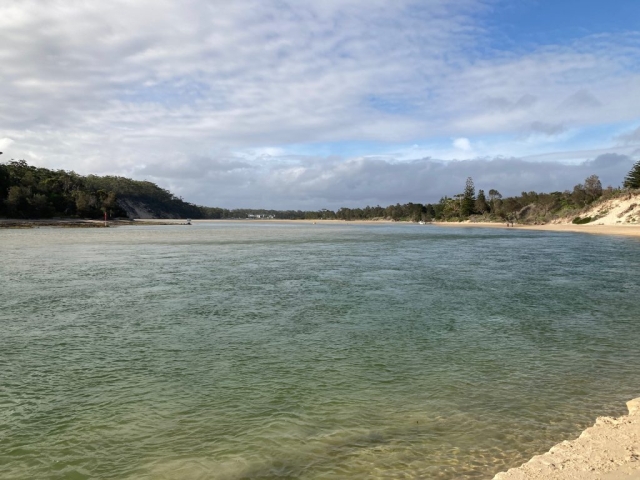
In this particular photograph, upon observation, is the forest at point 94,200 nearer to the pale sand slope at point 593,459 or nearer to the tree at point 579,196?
the tree at point 579,196

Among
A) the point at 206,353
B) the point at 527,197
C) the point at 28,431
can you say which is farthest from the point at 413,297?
the point at 527,197

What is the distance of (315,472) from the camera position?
6715mm

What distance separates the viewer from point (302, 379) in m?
10.6

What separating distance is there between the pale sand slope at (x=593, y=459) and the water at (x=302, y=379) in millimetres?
445

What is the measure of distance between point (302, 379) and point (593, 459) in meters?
5.98

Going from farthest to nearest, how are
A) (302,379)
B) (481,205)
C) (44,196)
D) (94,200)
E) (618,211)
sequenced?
(481,205) → (94,200) → (44,196) → (618,211) → (302,379)

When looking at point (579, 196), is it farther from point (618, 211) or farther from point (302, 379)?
point (302, 379)

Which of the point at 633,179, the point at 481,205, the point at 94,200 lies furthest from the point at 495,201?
the point at 94,200

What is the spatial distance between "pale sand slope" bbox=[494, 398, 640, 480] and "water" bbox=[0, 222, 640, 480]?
44 centimetres

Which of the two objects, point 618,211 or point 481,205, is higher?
point 481,205

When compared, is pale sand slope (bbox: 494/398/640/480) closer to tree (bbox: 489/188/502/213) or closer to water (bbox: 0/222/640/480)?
water (bbox: 0/222/640/480)

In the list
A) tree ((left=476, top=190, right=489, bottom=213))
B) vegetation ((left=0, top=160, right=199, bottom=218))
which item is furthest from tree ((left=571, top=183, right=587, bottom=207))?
vegetation ((left=0, top=160, right=199, bottom=218))

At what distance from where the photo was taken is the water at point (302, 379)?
7215 mm

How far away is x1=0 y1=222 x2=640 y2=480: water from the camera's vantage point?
721 centimetres
